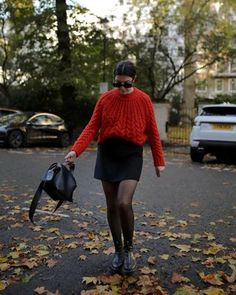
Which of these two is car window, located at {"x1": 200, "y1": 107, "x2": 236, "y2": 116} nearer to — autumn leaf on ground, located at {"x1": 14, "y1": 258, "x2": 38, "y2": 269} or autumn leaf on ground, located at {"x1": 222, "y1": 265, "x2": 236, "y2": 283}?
autumn leaf on ground, located at {"x1": 222, "y1": 265, "x2": 236, "y2": 283}

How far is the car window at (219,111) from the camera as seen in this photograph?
47.7ft

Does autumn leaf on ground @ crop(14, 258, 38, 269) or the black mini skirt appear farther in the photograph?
autumn leaf on ground @ crop(14, 258, 38, 269)

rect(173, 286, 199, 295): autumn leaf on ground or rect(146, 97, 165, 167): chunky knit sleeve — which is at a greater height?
rect(146, 97, 165, 167): chunky knit sleeve

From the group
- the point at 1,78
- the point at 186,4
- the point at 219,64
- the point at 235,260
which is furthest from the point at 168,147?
the point at 235,260

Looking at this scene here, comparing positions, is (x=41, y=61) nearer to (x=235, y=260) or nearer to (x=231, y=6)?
(x=231, y=6)

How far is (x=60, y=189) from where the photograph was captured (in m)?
4.52

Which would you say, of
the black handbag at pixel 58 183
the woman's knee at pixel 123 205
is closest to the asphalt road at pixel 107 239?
the woman's knee at pixel 123 205

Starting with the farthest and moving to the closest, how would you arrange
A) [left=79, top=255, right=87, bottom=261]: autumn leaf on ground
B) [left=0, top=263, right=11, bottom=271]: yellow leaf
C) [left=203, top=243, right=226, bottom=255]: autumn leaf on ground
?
1. [left=203, top=243, right=226, bottom=255]: autumn leaf on ground
2. [left=79, top=255, right=87, bottom=261]: autumn leaf on ground
3. [left=0, top=263, right=11, bottom=271]: yellow leaf

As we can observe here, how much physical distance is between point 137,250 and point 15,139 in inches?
597

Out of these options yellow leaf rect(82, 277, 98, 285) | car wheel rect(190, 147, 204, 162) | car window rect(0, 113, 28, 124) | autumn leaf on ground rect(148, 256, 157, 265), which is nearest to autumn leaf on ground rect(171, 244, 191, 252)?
autumn leaf on ground rect(148, 256, 157, 265)

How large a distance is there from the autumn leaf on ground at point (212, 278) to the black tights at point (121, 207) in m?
0.71

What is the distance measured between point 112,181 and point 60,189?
454 millimetres

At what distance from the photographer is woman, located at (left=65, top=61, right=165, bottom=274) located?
4535 mm

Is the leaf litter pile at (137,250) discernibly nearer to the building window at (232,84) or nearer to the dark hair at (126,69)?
the dark hair at (126,69)
